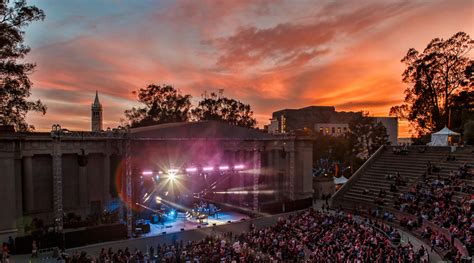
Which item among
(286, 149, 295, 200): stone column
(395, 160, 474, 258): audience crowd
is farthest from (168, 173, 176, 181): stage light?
(395, 160, 474, 258): audience crowd

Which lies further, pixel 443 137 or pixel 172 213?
pixel 443 137

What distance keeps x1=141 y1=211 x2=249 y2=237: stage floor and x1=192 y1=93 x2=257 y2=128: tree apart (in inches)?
1075

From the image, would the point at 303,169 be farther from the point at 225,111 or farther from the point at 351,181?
the point at 225,111

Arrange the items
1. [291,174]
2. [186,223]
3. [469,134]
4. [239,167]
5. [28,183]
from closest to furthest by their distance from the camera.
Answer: [28,183]
[186,223]
[239,167]
[291,174]
[469,134]

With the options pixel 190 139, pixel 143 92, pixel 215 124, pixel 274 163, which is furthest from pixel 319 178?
pixel 143 92

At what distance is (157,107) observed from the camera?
53156 mm

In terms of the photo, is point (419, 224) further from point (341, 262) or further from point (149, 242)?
point (149, 242)

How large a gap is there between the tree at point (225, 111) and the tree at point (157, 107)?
3.53 m

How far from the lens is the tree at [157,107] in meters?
52.5

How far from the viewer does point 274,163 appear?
35625mm

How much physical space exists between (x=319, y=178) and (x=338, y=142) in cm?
1468

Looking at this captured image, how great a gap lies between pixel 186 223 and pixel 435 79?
115 feet

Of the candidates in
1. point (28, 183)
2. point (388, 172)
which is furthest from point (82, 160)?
point (388, 172)

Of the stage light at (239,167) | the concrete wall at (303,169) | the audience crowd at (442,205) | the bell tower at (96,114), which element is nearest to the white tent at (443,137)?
the audience crowd at (442,205)
